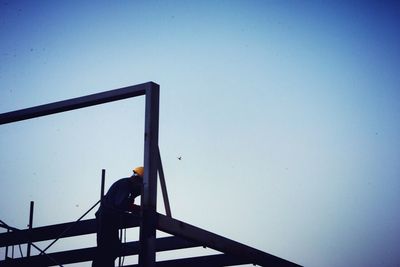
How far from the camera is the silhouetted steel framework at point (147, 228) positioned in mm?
4895

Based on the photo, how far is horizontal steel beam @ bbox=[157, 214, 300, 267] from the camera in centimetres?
509

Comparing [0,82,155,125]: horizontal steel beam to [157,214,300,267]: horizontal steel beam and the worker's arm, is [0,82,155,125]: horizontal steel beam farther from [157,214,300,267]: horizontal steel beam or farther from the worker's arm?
[157,214,300,267]: horizontal steel beam

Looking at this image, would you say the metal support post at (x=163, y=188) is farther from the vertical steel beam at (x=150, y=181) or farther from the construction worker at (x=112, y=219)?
the construction worker at (x=112, y=219)

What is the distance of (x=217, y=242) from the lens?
564cm

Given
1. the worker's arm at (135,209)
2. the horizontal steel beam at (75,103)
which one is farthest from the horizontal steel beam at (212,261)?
the horizontal steel beam at (75,103)

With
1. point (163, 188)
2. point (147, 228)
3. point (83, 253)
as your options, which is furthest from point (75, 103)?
point (83, 253)

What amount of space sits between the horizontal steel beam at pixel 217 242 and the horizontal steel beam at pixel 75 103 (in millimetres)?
1775

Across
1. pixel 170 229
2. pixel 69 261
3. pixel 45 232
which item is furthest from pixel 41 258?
pixel 170 229

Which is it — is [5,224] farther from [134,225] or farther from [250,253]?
[250,253]

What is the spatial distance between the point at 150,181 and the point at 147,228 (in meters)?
0.60

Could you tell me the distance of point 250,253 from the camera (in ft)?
19.8

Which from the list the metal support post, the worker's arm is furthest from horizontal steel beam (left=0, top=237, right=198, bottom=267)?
the metal support post

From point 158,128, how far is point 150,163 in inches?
20.3

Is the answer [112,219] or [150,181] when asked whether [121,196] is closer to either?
[112,219]
